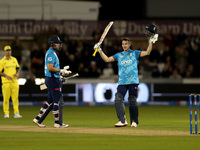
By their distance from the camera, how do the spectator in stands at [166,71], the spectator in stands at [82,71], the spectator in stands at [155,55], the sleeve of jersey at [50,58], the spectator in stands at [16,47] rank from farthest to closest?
the spectator in stands at [155,55], the spectator in stands at [16,47], the spectator in stands at [82,71], the spectator in stands at [166,71], the sleeve of jersey at [50,58]

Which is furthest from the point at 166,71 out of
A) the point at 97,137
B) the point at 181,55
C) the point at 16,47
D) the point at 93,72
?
the point at 97,137

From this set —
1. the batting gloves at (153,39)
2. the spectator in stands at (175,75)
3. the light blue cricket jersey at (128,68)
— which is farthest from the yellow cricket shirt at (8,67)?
the spectator in stands at (175,75)

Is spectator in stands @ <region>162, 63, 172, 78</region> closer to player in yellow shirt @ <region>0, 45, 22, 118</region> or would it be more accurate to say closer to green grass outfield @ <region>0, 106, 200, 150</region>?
player in yellow shirt @ <region>0, 45, 22, 118</region>

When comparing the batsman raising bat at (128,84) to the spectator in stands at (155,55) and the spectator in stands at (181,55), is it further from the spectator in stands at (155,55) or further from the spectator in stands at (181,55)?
the spectator in stands at (181,55)

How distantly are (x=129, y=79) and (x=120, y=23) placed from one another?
1561 centimetres

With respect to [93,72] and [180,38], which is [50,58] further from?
[180,38]

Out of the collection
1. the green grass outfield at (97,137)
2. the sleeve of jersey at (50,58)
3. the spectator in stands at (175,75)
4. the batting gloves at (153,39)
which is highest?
the batting gloves at (153,39)

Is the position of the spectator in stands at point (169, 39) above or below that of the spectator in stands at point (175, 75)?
above

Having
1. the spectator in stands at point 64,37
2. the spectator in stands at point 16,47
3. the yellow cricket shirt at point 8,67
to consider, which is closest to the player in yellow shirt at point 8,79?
the yellow cricket shirt at point 8,67

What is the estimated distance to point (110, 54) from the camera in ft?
92.6

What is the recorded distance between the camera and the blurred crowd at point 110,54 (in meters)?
27.3

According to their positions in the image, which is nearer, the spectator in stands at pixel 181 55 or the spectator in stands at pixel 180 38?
the spectator in stands at pixel 181 55

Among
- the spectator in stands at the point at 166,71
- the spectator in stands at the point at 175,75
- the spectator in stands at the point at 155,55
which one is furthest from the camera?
the spectator in stands at the point at 155,55

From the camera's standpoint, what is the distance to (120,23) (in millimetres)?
30094
